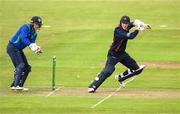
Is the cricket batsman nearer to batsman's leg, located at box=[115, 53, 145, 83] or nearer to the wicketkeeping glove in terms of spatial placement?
the wicketkeeping glove

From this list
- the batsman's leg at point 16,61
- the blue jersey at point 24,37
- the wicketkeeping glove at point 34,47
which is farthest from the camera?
the batsman's leg at point 16,61

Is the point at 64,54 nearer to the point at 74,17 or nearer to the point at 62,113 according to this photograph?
the point at 62,113

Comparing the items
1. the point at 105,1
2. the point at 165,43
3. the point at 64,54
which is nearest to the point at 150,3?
the point at 105,1

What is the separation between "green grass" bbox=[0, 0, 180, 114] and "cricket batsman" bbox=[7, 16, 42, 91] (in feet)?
1.86

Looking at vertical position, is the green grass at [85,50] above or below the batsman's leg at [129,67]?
below

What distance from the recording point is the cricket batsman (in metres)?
22.6

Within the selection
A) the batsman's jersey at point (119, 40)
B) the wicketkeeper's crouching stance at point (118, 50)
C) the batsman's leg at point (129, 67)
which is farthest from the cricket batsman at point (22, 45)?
the batsman's leg at point (129, 67)

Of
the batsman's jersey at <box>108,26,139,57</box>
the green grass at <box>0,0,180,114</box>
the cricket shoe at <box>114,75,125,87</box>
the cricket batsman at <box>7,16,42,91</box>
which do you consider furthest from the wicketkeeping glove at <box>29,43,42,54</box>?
the cricket shoe at <box>114,75,125,87</box>

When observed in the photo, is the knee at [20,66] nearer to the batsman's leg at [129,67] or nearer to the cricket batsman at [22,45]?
the cricket batsman at [22,45]

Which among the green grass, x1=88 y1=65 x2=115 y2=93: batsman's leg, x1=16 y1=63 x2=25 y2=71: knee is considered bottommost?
the green grass

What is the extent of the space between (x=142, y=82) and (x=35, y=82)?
3801mm

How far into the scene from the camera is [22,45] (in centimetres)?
2325

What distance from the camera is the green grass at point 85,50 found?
68.1ft

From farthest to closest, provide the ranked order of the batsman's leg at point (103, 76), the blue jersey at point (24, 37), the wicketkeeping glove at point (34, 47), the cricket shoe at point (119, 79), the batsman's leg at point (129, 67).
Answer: the cricket shoe at point (119, 79), the batsman's leg at point (129, 67), the batsman's leg at point (103, 76), the blue jersey at point (24, 37), the wicketkeeping glove at point (34, 47)
